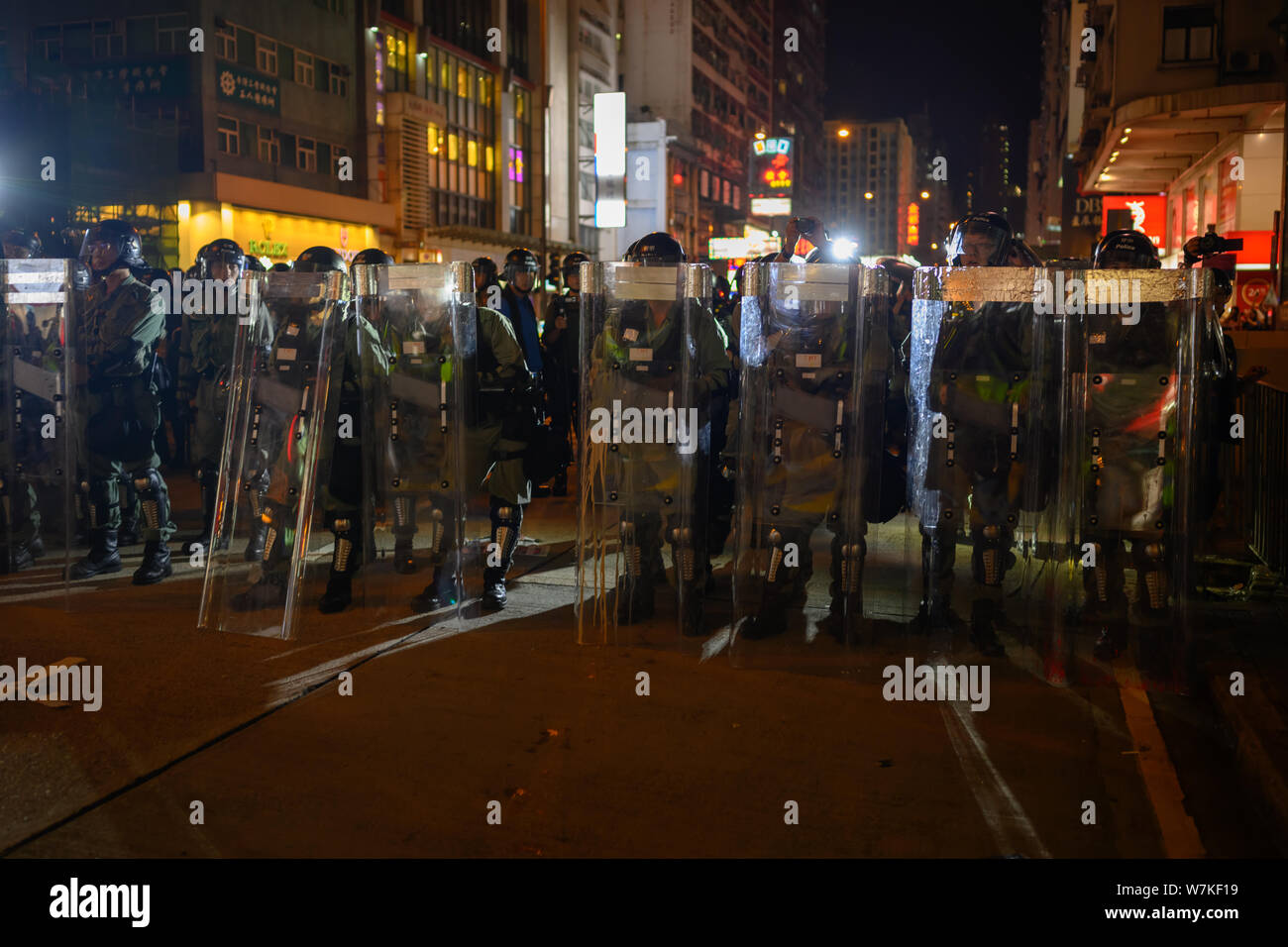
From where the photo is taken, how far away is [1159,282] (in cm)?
544

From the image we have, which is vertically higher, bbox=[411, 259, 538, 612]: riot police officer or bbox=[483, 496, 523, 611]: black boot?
bbox=[411, 259, 538, 612]: riot police officer

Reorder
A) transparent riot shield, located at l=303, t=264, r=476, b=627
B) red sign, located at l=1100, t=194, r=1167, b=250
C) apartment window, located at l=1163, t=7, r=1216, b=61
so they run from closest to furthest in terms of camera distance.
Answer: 1. transparent riot shield, located at l=303, t=264, r=476, b=627
2. apartment window, located at l=1163, t=7, r=1216, b=61
3. red sign, located at l=1100, t=194, r=1167, b=250

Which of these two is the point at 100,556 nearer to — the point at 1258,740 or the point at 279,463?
the point at 279,463

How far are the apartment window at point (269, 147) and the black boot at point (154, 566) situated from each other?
2394 cm

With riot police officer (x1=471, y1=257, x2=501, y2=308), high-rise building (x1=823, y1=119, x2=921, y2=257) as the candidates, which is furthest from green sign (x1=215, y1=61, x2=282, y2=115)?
high-rise building (x1=823, y1=119, x2=921, y2=257)

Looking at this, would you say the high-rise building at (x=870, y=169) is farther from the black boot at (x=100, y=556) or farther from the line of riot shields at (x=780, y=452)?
the line of riot shields at (x=780, y=452)

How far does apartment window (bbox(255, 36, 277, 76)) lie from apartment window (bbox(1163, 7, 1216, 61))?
21903 millimetres

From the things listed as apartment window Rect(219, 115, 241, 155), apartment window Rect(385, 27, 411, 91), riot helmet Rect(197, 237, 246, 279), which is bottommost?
riot helmet Rect(197, 237, 246, 279)

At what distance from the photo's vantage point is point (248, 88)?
28094 millimetres

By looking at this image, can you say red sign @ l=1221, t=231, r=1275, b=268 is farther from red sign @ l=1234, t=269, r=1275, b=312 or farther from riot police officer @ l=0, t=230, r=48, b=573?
riot police officer @ l=0, t=230, r=48, b=573

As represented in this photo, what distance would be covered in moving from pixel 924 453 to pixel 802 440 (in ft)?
2.50

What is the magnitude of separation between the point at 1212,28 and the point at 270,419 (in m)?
21.8

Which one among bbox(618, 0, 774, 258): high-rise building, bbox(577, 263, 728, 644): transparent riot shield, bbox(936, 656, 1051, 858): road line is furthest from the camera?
bbox(618, 0, 774, 258): high-rise building

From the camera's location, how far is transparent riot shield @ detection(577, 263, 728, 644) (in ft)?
19.8
